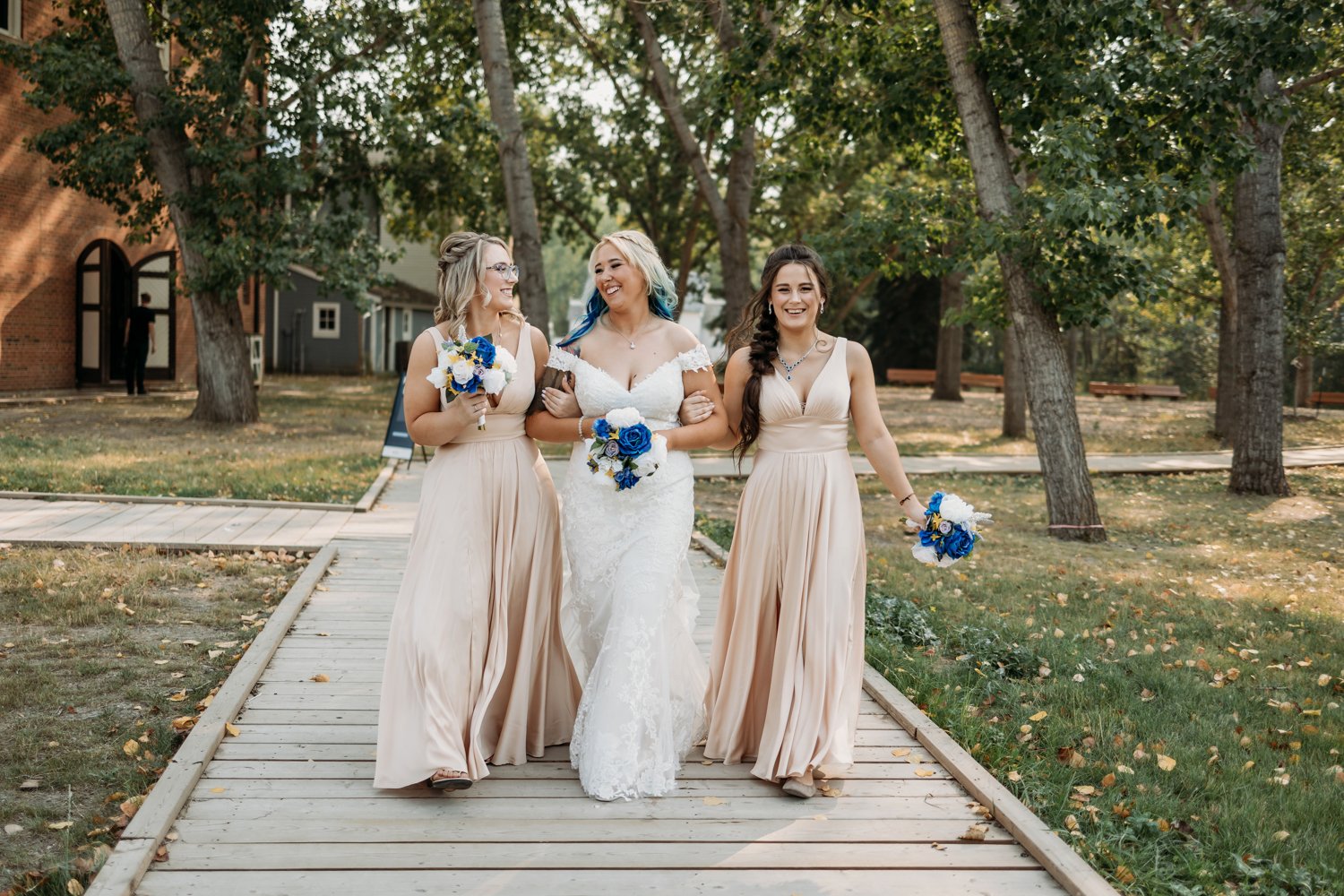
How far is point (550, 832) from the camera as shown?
4340 mm

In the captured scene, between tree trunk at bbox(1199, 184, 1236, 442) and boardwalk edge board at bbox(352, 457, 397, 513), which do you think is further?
tree trunk at bbox(1199, 184, 1236, 442)

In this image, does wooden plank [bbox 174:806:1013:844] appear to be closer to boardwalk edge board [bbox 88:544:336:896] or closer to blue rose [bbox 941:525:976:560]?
boardwalk edge board [bbox 88:544:336:896]

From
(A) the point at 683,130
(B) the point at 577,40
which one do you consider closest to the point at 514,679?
(A) the point at 683,130

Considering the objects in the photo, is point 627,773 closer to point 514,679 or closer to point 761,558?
point 514,679

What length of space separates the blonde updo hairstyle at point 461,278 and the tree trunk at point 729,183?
17099 mm

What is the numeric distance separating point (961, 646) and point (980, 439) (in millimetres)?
15883

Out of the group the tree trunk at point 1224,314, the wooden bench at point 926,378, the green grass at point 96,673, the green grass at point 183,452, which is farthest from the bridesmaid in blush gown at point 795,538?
→ the wooden bench at point 926,378

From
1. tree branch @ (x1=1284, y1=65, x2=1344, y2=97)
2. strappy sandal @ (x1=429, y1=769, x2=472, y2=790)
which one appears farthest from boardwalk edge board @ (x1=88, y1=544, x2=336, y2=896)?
tree branch @ (x1=1284, y1=65, x2=1344, y2=97)

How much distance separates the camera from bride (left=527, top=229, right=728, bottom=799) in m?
4.79

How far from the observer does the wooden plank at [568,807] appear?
4.46 m

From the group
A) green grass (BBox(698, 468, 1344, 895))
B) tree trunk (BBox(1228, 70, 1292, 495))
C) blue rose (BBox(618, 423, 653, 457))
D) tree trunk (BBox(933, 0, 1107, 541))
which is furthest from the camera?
tree trunk (BBox(1228, 70, 1292, 495))

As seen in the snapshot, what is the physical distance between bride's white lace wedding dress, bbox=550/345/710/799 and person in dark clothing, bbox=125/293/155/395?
22.1 metres

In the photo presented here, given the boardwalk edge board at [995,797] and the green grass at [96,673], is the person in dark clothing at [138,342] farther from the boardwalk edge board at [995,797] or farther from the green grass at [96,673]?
the boardwalk edge board at [995,797]

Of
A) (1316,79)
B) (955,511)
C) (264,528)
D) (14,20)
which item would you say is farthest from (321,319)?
(955,511)
